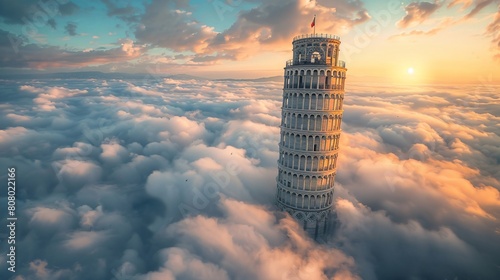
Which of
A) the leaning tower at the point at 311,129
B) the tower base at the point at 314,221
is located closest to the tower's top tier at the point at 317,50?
the leaning tower at the point at 311,129

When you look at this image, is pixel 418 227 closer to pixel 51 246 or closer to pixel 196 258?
pixel 196 258

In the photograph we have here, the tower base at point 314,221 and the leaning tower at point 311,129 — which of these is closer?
the leaning tower at point 311,129

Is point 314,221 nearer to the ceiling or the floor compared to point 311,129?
nearer to the floor

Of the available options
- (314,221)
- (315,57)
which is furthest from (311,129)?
(314,221)

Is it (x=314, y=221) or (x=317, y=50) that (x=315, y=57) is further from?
(x=314, y=221)

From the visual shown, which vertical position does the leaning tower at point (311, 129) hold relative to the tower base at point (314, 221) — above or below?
above

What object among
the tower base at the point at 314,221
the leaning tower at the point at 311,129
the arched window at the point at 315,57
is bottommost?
the tower base at the point at 314,221

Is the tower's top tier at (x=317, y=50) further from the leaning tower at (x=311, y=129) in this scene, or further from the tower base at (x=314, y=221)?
the tower base at (x=314, y=221)
